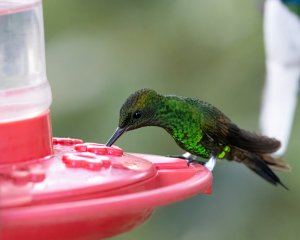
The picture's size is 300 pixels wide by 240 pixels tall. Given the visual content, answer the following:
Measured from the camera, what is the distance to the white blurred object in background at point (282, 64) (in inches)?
184

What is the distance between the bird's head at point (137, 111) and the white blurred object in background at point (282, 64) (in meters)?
1.93

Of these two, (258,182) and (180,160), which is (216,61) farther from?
(180,160)

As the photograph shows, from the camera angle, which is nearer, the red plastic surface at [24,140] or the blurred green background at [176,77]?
the red plastic surface at [24,140]

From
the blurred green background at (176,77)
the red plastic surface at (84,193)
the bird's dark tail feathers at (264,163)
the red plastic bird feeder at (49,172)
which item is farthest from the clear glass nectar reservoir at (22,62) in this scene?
the blurred green background at (176,77)

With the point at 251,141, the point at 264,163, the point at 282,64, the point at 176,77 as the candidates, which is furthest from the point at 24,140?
the point at 176,77

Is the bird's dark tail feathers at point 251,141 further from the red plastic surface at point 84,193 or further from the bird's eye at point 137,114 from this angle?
the red plastic surface at point 84,193

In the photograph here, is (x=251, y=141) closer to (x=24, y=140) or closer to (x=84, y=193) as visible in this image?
(x=24, y=140)

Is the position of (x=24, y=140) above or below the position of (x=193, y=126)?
above

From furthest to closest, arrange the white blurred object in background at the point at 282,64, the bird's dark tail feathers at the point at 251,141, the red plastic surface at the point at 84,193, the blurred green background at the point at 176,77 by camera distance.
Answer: the blurred green background at the point at 176,77 → the white blurred object in background at the point at 282,64 → the bird's dark tail feathers at the point at 251,141 → the red plastic surface at the point at 84,193

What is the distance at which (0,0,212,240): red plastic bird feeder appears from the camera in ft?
5.92

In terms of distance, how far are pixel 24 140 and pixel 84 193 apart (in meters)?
0.31

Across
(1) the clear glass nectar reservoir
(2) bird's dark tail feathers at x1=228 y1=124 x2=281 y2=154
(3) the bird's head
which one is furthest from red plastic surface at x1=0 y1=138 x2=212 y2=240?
(2) bird's dark tail feathers at x1=228 y1=124 x2=281 y2=154

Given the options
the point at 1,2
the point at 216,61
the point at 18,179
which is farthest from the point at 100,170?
the point at 216,61

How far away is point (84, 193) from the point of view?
1926 millimetres
